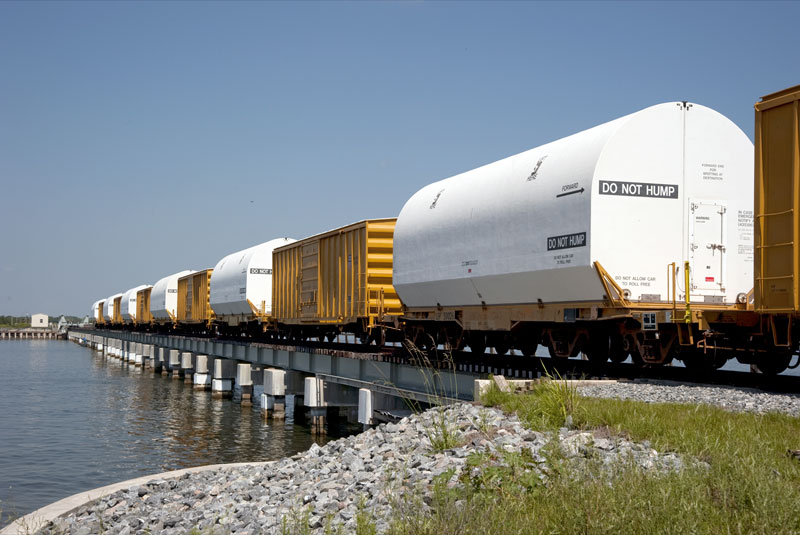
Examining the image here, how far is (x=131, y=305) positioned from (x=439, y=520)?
7676cm

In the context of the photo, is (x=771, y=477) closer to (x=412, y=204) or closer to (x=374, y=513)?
(x=374, y=513)

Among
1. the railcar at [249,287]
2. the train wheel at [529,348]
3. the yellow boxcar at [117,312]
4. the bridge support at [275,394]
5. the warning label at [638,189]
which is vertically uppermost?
the warning label at [638,189]

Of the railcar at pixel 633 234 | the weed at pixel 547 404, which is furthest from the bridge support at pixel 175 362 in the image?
the weed at pixel 547 404

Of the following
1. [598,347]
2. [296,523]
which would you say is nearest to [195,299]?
[598,347]

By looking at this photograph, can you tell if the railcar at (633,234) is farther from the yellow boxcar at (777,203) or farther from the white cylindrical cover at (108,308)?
the white cylindrical cover at (108,308)

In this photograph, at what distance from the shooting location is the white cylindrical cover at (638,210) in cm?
1309

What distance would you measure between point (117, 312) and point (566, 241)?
8466cm

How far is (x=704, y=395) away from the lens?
1045 cm

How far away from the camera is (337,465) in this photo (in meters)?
8.87

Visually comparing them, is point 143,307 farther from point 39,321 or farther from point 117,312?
point 39,321

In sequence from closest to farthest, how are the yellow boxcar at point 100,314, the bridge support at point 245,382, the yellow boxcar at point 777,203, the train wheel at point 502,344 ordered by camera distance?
1. the yellow boxcar at point 777,203
2. the train wheel at point 502,344
3. the bridge support at point 245,382
4. the yellow boxcar at point 100,314

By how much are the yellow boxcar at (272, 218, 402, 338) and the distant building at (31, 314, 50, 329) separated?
490 feet

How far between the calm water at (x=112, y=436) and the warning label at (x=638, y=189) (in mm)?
10467

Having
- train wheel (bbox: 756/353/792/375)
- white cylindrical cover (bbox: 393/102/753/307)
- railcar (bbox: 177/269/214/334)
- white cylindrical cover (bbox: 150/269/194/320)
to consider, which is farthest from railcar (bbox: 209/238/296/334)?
train wheel (bbox: 756/353/792/375)
